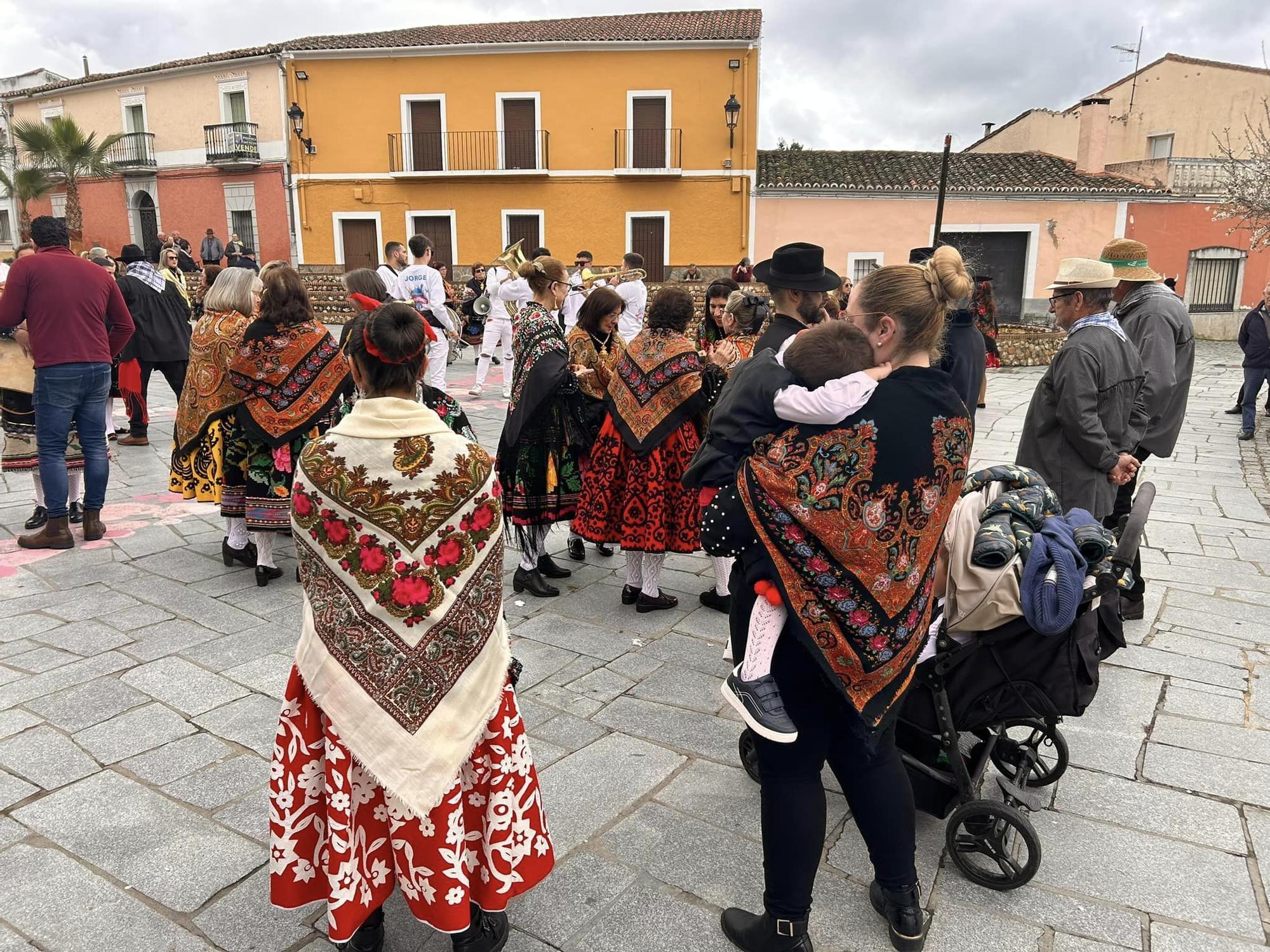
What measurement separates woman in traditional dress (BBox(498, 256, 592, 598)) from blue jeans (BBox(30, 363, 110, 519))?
253 centimetres

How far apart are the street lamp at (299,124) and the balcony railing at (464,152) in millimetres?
2339

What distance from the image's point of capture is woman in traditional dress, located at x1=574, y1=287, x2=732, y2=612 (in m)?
4.22

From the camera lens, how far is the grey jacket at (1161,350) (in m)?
4.19

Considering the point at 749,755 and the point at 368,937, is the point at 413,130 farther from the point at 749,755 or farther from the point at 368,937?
the point at 368,937

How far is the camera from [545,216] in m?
25.0

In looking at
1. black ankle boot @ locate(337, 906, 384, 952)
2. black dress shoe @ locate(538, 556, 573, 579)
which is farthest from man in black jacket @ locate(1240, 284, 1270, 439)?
black ankle boot @ locate(337, 906, 384, 952)

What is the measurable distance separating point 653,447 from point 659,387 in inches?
11.6

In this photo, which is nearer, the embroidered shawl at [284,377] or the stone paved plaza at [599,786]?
the stone paved plaza at [599,786]

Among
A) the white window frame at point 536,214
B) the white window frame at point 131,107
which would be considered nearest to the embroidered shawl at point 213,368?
the white window frame at point 536,214

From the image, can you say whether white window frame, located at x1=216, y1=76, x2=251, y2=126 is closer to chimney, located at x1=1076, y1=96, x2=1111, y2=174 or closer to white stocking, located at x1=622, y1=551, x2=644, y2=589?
chimney, located at x1=1076, y1=96, x2=1111, y2=174

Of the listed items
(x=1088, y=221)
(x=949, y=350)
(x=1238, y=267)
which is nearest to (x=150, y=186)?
(x=1088, y=221)

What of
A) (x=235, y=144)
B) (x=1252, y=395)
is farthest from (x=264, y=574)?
(x=235, y=144)

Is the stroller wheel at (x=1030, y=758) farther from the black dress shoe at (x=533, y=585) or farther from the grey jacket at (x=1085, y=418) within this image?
the black dress shoe at (x=533, y=585)

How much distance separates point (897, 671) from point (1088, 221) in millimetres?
26237
